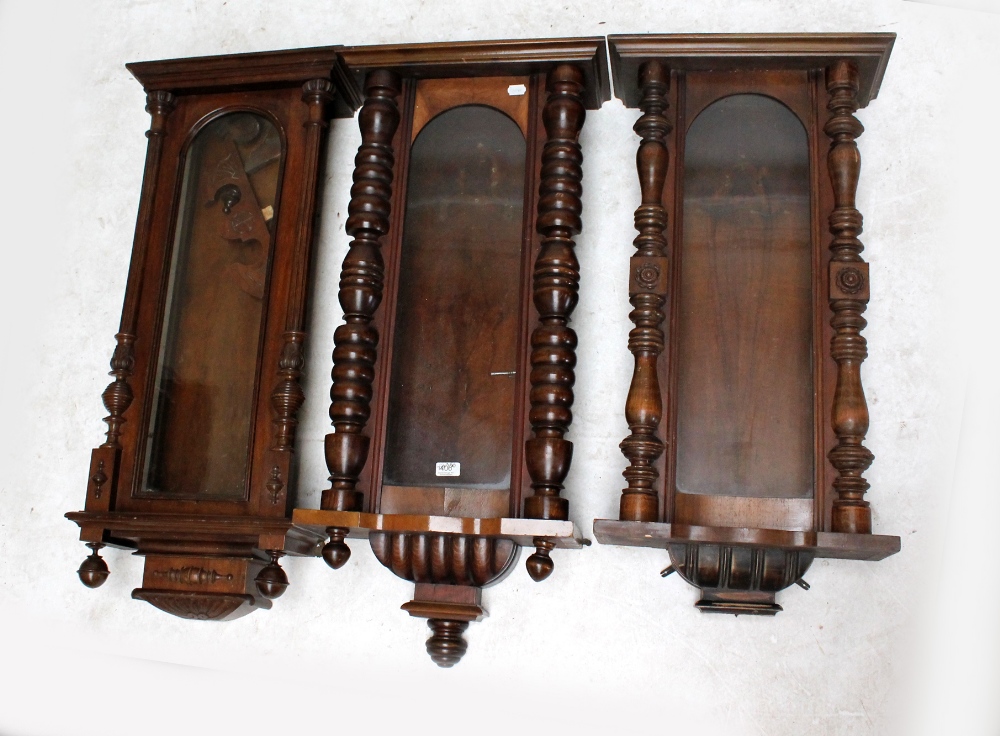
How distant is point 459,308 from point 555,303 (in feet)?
0.68

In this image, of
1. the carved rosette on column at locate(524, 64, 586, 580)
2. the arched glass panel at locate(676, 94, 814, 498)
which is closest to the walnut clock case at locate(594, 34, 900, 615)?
the arched glass panel at locate(676, 94, 814, 498)

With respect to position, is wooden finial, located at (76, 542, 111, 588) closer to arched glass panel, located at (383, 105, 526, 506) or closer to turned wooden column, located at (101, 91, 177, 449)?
turned wooden column, located at (101, 91, 177, 449)

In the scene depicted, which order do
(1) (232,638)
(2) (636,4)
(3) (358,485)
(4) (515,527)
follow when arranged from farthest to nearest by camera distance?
(2) (636,4), (1) (232,638), (3) (358,485), (4) (515,527)

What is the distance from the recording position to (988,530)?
188cm

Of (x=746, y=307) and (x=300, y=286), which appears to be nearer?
(x=746, y=307)

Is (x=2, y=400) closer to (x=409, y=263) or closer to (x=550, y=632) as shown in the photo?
(x=409, y=263)

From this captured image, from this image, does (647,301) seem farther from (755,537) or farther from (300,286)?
(300,286)

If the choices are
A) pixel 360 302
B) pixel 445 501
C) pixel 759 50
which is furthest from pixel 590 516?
pixel 759 50

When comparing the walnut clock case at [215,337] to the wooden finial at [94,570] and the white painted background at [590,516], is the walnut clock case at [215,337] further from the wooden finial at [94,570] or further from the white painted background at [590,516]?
the white painted background at [590,516]

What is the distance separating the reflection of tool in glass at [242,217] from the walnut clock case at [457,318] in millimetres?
209

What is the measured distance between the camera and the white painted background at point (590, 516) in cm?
192

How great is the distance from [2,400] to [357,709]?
1041 mm

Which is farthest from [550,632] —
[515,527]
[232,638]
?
[232,638]

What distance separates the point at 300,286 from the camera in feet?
6.85
